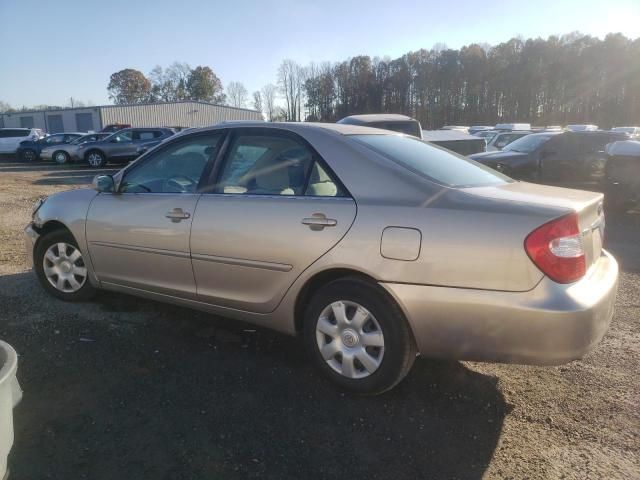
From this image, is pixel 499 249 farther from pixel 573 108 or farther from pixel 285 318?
pixel 573 108

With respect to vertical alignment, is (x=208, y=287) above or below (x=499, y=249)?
below

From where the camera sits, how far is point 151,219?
3.65 metres

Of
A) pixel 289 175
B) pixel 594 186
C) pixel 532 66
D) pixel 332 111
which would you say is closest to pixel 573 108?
pixel 532 66

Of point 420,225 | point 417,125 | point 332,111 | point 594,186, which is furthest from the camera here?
point 332,111

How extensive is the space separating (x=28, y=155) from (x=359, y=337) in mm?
28692

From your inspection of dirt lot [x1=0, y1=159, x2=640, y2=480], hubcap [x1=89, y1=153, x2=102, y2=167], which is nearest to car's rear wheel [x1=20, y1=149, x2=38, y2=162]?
hubcap [x1=89, y1=153, x2=102, y2=167]

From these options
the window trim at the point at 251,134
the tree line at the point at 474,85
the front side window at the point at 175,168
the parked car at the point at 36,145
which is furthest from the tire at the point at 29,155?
the tree line at the point at 474,85

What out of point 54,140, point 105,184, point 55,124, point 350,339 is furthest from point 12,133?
point 350,339

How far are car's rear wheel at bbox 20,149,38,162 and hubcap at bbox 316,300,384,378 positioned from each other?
28.3 metres

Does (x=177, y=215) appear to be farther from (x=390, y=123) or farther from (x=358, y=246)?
(x=390, y=123)

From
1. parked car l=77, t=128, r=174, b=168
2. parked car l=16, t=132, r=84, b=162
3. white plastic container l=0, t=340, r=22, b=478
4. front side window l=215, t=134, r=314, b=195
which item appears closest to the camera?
white plastic container l=0, t=340, r=22, b=478

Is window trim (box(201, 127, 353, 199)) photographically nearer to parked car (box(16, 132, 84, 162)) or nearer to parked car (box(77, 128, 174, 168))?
parked car (box(77, 128, 174, 168))

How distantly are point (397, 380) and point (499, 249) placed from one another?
94cm

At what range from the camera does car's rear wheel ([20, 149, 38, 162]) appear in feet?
85.7
